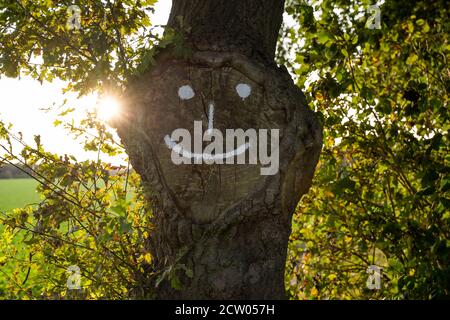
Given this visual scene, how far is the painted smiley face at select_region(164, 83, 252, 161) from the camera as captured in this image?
2.60 metres

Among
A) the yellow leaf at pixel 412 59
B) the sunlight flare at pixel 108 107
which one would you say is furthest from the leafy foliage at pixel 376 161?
the sunlight flare at pixel 108 107

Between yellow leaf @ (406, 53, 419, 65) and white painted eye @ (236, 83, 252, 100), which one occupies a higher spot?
yellow leaf @ (406, 53, 419, 65)

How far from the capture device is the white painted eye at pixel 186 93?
8.76ft

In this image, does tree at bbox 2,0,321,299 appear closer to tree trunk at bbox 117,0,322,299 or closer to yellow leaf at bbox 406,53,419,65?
tree trunk at bbox 117,0,322,299

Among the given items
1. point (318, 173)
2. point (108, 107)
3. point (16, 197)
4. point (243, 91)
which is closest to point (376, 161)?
point (318, 173)

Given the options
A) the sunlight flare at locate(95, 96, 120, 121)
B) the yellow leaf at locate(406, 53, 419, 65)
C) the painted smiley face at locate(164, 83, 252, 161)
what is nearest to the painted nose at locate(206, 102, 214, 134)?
the painted smiley face at locate(164, 83, 252, 161)

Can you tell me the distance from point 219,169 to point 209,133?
0.67ft

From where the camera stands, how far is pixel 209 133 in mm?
2602

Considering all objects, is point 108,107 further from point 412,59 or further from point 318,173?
point 412,59

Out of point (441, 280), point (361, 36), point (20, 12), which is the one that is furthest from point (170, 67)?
point (441, 280)

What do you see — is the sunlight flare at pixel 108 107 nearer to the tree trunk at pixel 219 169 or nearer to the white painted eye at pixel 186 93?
the tree trunk at pixel 219 169

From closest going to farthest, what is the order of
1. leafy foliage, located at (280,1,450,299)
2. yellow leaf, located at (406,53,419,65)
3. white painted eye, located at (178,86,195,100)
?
1. white painted eye, located at (178,86,195,100)
2. leafy foliage, located at (280,1,450,299)
3. yellow leaf, located at (406,53,419,65)

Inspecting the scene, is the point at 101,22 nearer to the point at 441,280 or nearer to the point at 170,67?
the point at 170,67

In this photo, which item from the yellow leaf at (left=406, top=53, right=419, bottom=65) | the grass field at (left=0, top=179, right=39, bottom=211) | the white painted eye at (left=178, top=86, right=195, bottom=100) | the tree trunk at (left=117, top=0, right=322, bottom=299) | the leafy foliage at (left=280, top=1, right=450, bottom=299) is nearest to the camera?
the tree trunk at (left=117, top=0, right=322, bottom=299)
